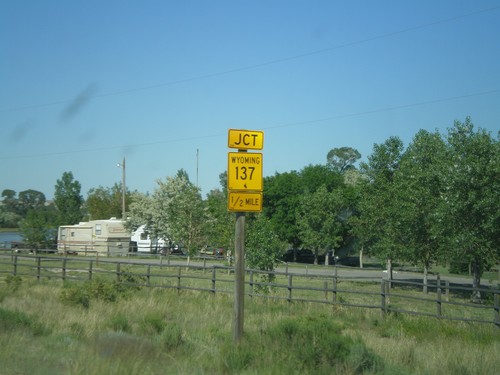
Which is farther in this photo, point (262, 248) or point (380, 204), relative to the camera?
point (380, 204)

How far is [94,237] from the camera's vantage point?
6056 cm

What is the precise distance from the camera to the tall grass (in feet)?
25.7

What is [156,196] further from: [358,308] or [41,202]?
[358,308]

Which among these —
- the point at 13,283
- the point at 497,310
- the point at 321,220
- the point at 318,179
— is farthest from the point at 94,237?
the point at 497,310

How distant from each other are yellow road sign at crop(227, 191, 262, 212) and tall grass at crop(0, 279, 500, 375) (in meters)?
1.91

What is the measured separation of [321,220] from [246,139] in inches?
1913

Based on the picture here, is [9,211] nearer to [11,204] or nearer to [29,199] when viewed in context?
[11,204]

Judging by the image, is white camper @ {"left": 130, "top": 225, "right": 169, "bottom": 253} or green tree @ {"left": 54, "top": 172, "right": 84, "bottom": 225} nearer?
white camper @ {"left": 130, "top": 225, "right": 169, "bottom": 253}

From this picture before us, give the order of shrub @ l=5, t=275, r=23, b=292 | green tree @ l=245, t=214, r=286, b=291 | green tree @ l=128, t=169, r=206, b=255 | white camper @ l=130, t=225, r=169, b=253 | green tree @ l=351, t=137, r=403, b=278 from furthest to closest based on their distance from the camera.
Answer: white camper @ l=130, t=225, r=169, b=253
green tree @ l=128, t=169, r=206, b=255
green tree @ l=351, t=137, r=403, b=278
green tree @ l=245, t=214, r=286, b=291
shrub @ l=5, t=275, r=23, b=292

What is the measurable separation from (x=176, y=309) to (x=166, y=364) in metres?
7.97

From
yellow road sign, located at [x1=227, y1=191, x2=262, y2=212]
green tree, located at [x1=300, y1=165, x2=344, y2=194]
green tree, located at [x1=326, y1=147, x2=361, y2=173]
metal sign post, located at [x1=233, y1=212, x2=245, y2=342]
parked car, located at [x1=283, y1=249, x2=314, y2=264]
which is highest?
green tree, located at [x1=326, y1=147, x2=361, y2=173]

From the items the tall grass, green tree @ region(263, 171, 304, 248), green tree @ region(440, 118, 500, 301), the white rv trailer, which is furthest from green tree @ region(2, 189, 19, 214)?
the tall grass

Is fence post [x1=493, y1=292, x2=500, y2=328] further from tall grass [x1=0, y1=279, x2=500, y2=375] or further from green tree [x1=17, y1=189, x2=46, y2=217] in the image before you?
green tree [x1=17, y1=189, x2=46, y2=217]

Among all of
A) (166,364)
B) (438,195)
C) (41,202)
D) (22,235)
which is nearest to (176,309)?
(166,364)
